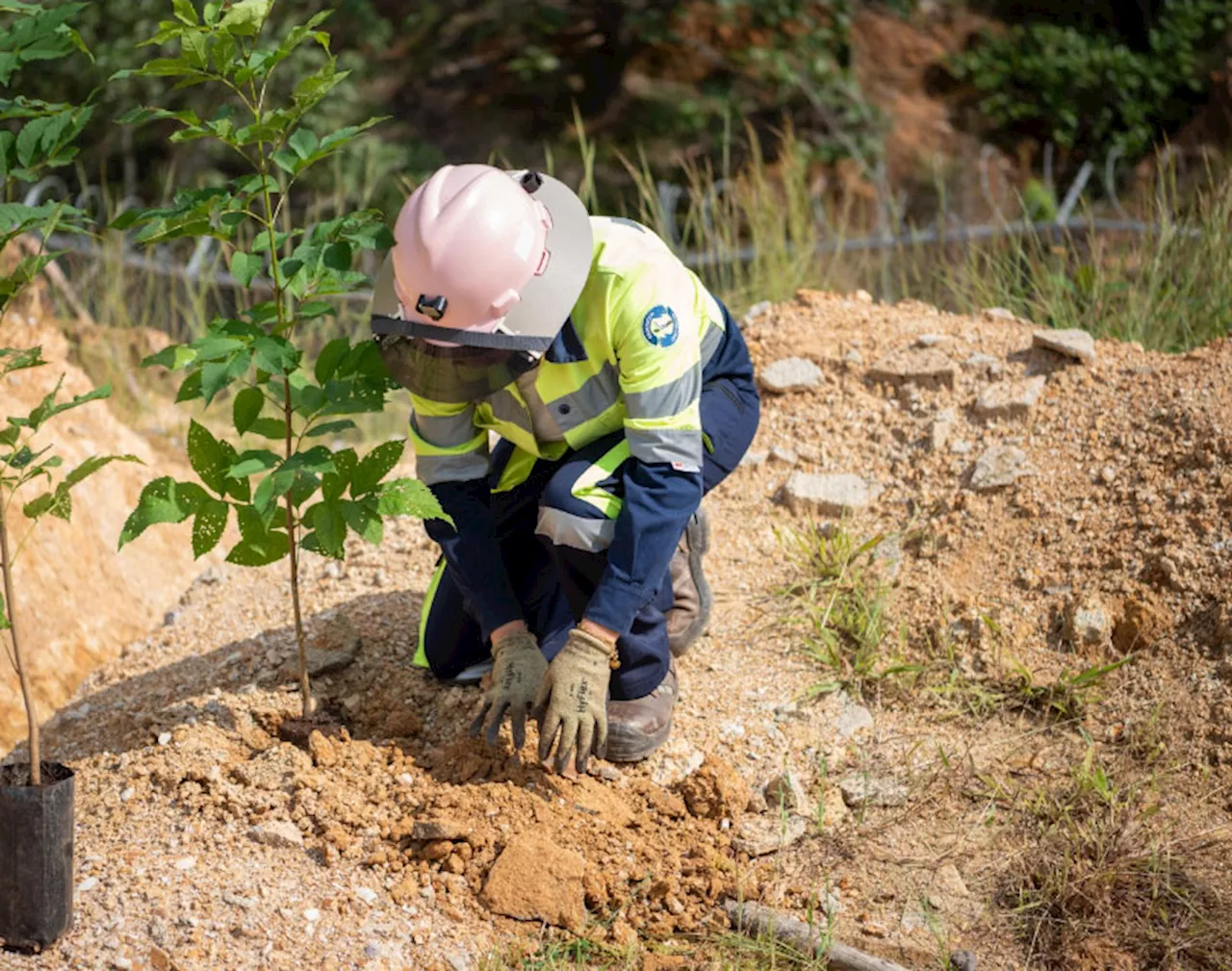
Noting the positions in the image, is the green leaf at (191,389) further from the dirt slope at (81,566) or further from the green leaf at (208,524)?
the dirt slope at (81,566)

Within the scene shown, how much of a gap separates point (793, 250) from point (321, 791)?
3162 mm

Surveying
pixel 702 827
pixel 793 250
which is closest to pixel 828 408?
pixel 793 250

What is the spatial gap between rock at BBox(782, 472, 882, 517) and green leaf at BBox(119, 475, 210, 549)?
68.8 inches

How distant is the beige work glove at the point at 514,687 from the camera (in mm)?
2676

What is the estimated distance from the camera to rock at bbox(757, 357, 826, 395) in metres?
4.05

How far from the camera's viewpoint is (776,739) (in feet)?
9.79

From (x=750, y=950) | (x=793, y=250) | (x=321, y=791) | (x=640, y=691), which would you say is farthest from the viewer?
(x=793, y=250)

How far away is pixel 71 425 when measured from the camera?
14.4 ft

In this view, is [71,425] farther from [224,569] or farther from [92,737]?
[92,737]

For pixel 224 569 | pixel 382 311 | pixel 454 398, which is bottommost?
pixel 224 569

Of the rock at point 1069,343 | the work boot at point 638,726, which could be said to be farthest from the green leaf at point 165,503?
the rock at point 1069,343

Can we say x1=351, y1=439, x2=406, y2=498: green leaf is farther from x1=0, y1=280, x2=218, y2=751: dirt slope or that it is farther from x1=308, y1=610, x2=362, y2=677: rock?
x1=0, y1=280, x2=218, y2=751: dirt slope

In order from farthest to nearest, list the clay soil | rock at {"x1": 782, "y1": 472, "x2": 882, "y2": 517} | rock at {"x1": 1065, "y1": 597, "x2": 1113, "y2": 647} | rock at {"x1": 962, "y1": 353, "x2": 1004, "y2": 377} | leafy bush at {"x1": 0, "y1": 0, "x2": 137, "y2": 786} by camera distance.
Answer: rock at {"x1": 962, "y1": 353, "x2": 1004, "y2": 377}
rock at {"x1": 782, "y1": 472, "x2": 882, "y2": 517}
rock at {"x1": 1065, "y1": 597, "x2": 1113, "y2": 647}
the clay soil
leafy bush at {"x1": 0, "y1": 0, "x2": 137, "y2": 786}

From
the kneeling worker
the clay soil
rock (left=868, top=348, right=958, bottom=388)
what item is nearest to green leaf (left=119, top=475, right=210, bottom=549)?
the kneeling worker
